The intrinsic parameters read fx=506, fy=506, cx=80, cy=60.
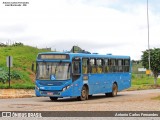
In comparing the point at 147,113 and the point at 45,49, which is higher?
the point at 45,49

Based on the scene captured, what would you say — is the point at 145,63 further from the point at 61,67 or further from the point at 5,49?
the point at 61,67

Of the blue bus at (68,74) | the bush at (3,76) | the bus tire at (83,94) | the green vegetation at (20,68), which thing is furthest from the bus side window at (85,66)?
the bush at (3,76)

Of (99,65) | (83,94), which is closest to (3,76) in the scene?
(99,65)

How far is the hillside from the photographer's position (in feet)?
149

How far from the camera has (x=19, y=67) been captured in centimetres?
5447

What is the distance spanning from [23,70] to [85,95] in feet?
80.7

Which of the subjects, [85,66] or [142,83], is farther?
[142,83]

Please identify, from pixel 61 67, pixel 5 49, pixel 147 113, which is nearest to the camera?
pixel 147 113

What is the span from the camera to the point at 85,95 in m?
29.7

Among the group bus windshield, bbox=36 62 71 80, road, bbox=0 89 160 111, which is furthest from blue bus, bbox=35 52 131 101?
road, bbox=0 89 160 111

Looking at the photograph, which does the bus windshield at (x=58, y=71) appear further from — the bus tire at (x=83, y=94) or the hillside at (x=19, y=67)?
the hillside at (x=19, y=67)

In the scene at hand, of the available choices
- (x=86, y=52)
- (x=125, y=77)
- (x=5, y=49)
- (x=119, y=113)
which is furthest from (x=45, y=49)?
(x=119, y=113)

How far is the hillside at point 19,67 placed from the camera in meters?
45.5

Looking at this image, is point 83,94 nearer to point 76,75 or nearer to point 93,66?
point 76,75
